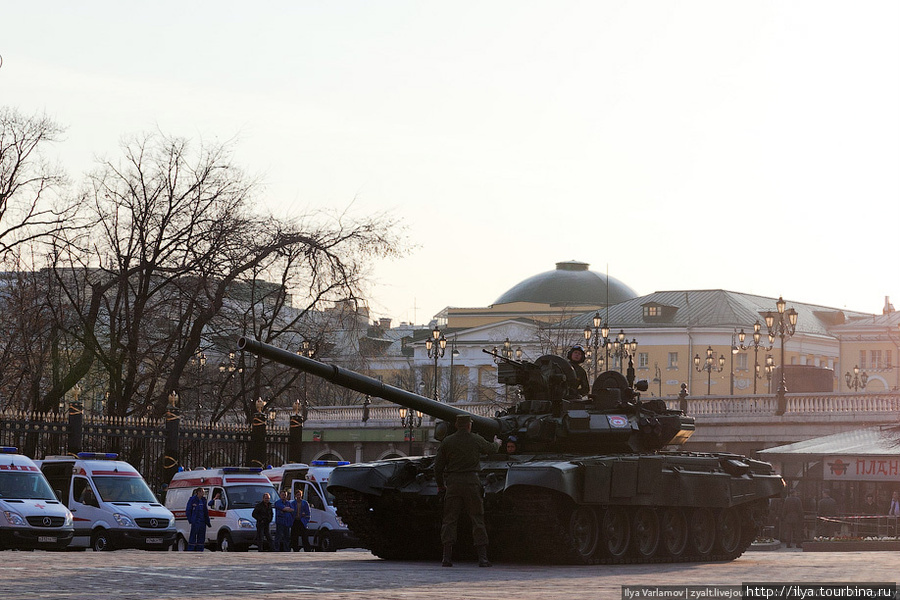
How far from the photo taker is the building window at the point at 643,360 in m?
105

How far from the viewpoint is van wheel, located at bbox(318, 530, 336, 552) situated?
3103 cm

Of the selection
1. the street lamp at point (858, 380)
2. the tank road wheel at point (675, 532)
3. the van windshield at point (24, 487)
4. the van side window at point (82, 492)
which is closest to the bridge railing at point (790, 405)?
the van side window at point (82, 492)

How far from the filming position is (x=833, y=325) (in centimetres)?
11388

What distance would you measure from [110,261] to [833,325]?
83976 millimetres

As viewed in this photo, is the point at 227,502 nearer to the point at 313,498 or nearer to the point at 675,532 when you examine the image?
the point at 313,498

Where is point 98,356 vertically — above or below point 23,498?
above

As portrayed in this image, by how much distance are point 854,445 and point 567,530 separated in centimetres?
1360

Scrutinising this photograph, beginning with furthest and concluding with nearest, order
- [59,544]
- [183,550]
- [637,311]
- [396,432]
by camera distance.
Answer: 1. [637,311]
2. [396,432]
3. [183,550]
4. [59,544]

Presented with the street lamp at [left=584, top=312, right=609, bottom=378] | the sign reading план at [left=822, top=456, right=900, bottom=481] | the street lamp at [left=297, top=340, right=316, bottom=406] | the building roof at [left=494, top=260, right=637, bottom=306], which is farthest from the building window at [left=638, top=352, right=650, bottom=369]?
the sign reading план at [left=822, top=456, right=900, bottom=481]

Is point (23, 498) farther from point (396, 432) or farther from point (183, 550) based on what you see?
point (396, 432)

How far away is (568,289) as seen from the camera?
422 ft

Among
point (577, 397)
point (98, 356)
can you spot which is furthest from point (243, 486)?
point (577, 397)

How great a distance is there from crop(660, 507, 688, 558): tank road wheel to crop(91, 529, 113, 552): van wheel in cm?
1053

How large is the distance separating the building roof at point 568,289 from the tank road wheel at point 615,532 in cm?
10355
